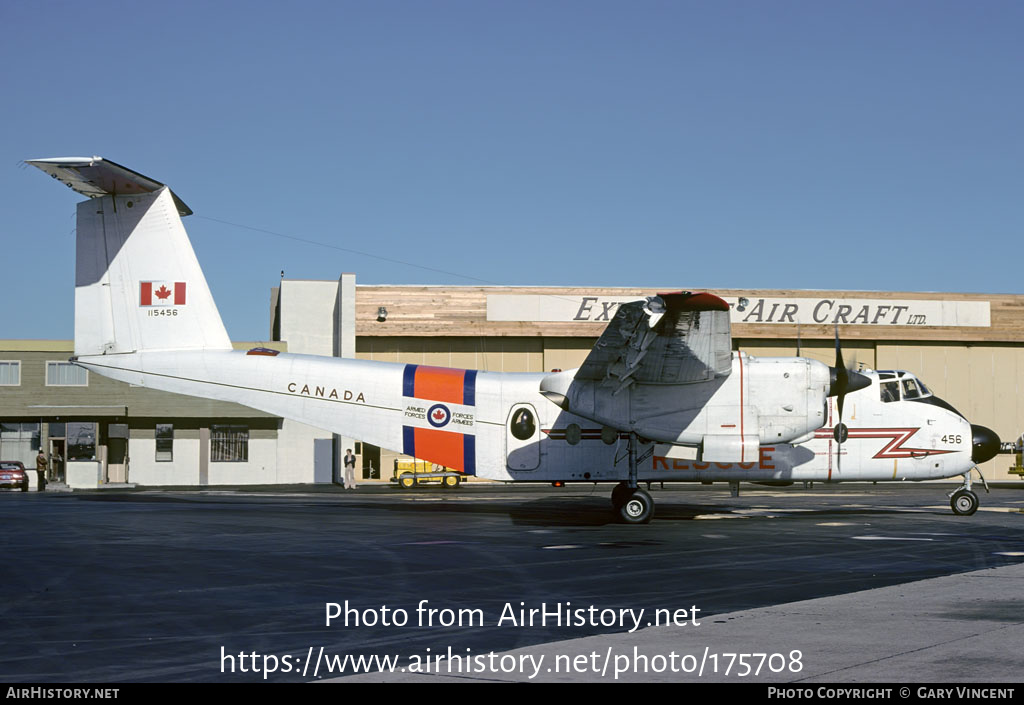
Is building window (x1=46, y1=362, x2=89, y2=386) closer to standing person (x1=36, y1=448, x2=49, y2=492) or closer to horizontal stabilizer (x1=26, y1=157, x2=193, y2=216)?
standing person (x1=36, y1=448, x2=49, y2=492)

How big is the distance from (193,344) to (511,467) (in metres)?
8.66

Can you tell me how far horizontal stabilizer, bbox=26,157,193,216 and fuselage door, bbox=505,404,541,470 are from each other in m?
10.3

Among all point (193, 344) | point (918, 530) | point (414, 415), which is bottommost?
point (918, 530)

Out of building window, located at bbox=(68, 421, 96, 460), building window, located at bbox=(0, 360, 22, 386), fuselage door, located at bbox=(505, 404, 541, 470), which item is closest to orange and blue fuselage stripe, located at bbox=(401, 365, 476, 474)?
fuselage door, located at bbox=(505, 404, 541, 470)

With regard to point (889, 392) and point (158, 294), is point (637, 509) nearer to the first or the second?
point (889, 392)

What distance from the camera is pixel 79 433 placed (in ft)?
161

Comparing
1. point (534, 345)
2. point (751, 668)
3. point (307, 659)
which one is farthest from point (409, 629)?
point (534, 345)

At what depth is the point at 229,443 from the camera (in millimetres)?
51656

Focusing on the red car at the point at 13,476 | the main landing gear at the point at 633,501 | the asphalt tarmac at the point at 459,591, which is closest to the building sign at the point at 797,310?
the red car at the point at 13,476

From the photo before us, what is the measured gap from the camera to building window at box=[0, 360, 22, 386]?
4834cm

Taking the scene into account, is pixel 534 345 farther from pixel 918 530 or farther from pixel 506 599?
pixel 506 599

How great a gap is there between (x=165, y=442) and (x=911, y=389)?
131 feet

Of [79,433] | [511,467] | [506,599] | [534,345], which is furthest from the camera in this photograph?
[534,345]

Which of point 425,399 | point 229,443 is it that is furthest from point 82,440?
point 425,399
